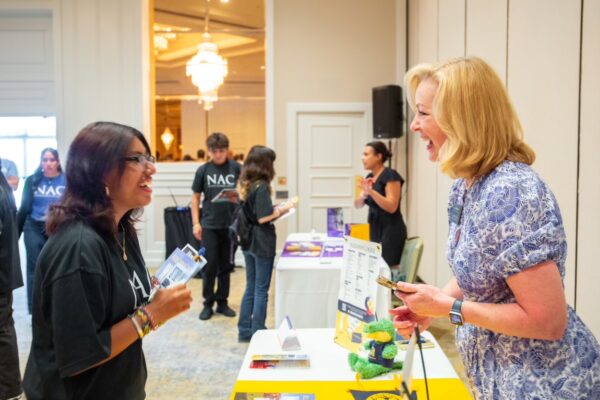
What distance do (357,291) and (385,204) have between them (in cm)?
219

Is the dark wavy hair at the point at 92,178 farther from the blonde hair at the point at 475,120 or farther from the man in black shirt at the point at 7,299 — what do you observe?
the man in black shirt at the point at 7,299

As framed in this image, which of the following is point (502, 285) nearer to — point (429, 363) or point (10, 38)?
point (429, 363)

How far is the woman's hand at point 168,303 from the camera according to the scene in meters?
1.34

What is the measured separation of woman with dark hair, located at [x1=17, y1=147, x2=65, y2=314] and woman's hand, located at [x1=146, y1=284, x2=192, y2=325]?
11.9ft

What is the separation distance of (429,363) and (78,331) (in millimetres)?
1159

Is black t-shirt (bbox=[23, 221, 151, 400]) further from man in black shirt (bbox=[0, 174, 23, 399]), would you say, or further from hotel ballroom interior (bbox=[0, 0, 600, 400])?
hotel ballroom interior (bbox=[0, 0, 600, 400])

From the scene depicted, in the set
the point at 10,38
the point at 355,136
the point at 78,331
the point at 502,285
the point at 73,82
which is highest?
the point at 10,38

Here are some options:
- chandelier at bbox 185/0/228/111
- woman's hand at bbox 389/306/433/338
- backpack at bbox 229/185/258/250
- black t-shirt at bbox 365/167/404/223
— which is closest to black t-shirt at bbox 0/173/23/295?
backpack at bbox 229/185/258/250

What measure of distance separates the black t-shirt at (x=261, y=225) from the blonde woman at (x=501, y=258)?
251 centimetres

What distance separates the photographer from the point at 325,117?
22.4 ft

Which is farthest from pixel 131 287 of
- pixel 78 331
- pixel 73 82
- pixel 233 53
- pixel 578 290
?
pixel 233 53

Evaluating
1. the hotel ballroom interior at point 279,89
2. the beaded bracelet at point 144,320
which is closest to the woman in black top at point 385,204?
the hotel ballroom interior at point 279,89

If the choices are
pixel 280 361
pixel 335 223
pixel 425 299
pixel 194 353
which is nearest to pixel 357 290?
pixel 280 361

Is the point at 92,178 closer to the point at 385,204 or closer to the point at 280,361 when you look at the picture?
the point at 280,361
